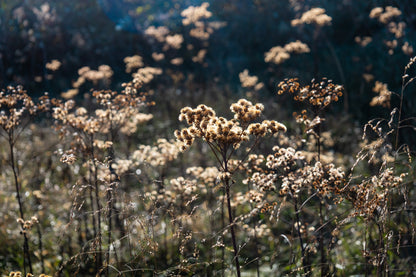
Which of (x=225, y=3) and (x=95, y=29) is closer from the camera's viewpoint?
(x=225, y=3)

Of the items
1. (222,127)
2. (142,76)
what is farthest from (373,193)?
(142,76)

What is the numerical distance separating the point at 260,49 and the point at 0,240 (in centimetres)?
1011

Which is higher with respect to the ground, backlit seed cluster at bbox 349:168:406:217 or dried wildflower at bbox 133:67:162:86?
dried wildflower at bbox 133:67:162:86

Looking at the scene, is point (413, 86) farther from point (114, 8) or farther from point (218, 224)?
point (114, 8)

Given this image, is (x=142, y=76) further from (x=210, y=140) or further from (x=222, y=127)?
(x=222, y=127)

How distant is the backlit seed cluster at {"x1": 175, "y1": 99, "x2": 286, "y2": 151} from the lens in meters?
2.40

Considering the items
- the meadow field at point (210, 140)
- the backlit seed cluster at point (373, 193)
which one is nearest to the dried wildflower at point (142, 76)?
the meadow field at point (210, 140)

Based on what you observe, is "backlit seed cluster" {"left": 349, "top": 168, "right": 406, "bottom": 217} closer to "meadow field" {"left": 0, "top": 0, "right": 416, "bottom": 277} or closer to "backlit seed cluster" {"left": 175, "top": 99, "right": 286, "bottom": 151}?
"meadow field" {"left": 0, "top": 0, "right": 416, "bottom": 277}

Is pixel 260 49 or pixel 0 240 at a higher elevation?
pixel 260 49

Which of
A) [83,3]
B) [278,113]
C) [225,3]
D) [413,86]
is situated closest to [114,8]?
[83,3]

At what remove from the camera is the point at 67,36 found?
14875mm

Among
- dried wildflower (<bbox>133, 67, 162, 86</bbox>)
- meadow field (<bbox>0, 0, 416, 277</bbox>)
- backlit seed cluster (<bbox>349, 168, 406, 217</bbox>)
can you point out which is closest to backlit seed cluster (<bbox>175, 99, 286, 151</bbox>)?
meadow field (<bbox>0, 0, 416, 277</bbox>)

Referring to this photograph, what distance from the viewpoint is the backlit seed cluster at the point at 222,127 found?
240 centimetres

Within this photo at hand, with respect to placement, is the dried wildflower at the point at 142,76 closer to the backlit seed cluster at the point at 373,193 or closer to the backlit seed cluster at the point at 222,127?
the backlit seed cluster at the point at 222,127
